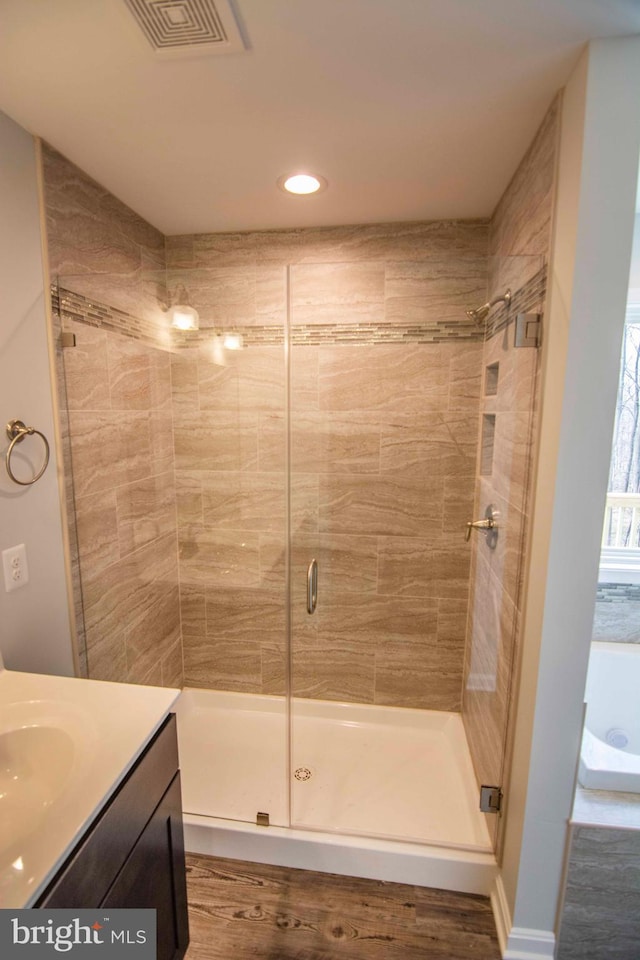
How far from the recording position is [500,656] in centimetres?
151

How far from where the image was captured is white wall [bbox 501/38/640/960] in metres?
0.98

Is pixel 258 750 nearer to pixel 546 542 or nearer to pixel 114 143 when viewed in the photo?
pixel 546 542

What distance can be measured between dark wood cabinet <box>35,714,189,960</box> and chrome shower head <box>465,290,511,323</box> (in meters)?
1.80

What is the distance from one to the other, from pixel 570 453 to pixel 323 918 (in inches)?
67.3

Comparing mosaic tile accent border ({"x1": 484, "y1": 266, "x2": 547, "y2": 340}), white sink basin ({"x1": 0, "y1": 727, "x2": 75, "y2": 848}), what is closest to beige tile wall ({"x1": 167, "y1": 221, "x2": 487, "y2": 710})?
mosaic tile accent border ({"x1": 484, "y1": 266, "x2": 547, "y2": 340})

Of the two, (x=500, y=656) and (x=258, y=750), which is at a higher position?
(x=500, y=656)

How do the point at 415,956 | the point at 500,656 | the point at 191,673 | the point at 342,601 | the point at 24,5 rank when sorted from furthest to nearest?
the point at 191,673
the point at 342,601
the point at 500,656
the point at 415,956
the point at 24,5

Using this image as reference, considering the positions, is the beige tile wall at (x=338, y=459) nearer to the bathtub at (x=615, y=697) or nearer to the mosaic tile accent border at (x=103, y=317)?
the mosaic tile accent border at (x=103, y=317)

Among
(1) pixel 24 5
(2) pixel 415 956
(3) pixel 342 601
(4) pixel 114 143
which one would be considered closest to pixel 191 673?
(3) pixel 342 601

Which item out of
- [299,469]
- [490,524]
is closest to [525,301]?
[490,524]

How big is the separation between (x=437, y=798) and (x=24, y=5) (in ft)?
9.34

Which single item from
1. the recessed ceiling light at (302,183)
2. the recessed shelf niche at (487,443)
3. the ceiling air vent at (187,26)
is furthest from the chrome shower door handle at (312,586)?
the ceiling air vent at (187,26)

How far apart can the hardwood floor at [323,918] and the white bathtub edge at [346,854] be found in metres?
0.03

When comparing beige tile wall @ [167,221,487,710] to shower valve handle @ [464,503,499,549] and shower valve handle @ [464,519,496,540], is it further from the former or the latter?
shower valve handle @ [464,503,499,549]
